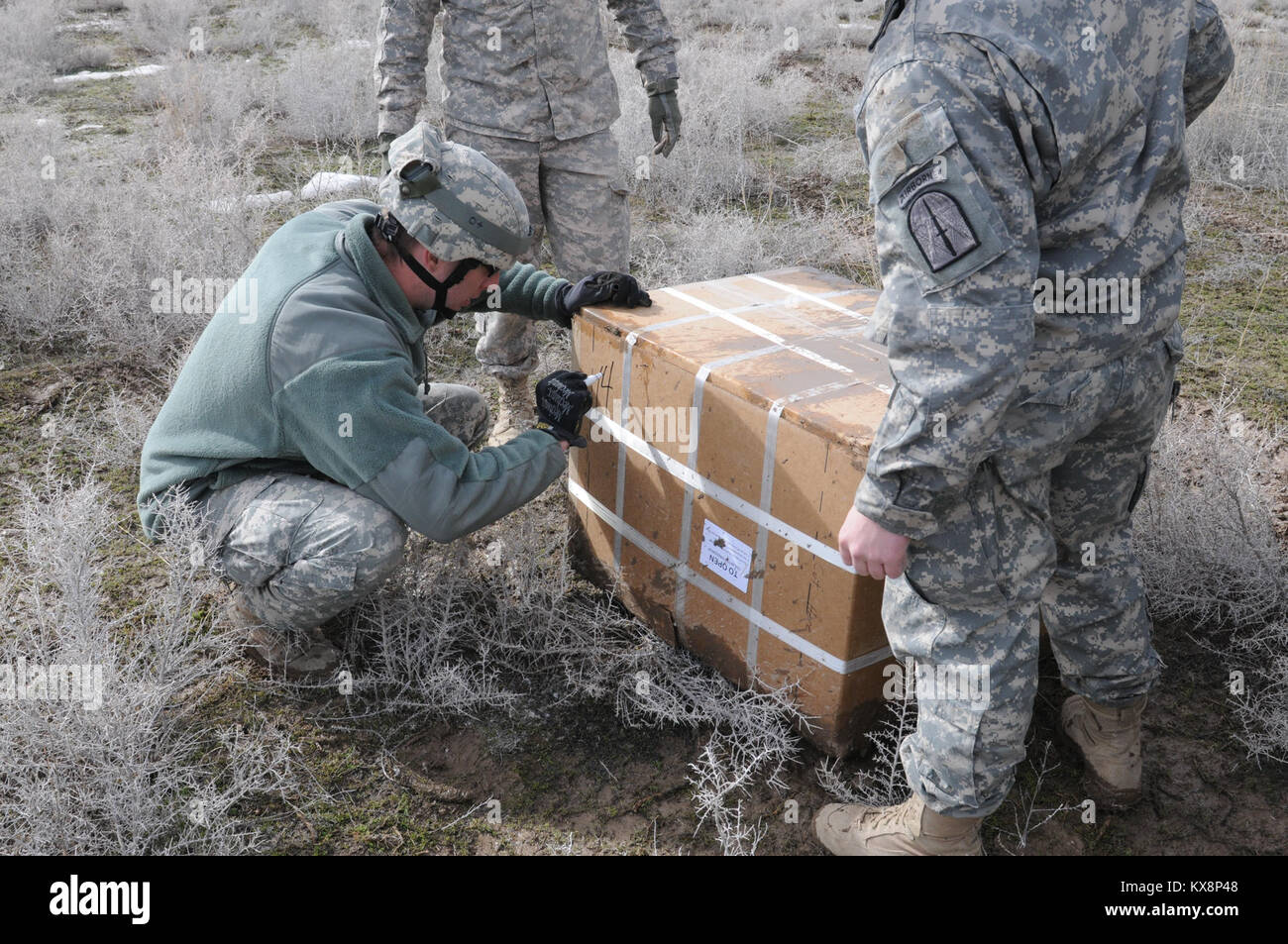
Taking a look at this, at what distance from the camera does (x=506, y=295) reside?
319cm

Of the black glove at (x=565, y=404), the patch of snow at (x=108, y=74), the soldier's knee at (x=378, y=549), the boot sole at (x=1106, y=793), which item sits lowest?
the boot sole at (x=1106, y=793)

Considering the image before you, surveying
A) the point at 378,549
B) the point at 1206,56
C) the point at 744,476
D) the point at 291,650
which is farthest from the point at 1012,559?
the point at 291,650

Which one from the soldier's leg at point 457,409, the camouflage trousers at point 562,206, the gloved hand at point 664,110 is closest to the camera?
the soldier's leg at point 457,409

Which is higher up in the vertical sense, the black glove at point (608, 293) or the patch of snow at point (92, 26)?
the patch of snow at point (92, 26)

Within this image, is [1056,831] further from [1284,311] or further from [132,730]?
[1284,311]

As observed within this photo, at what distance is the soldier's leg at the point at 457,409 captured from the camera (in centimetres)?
326

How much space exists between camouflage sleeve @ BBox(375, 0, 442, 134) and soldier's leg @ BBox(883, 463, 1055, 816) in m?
2.63

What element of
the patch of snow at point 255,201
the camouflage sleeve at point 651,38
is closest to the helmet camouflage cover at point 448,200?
the camouflage sleeve at point 651,38

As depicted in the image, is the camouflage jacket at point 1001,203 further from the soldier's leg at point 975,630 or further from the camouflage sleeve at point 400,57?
the camouflage sleeve at point 400,57

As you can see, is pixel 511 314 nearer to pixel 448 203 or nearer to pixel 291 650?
pixel 448 203

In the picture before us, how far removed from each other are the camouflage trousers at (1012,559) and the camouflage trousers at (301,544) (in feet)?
4.29

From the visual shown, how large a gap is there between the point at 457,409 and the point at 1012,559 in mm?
1898

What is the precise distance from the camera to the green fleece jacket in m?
2.51

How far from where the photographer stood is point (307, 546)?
264 centimetres
